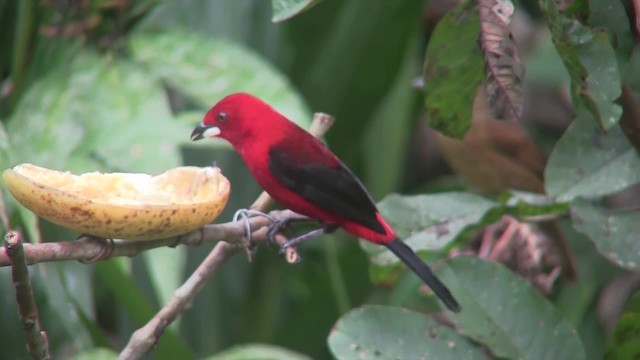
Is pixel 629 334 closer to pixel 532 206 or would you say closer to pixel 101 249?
pixel 532 206

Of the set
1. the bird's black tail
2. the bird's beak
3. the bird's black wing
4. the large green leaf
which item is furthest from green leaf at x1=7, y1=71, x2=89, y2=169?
the bird's black tail

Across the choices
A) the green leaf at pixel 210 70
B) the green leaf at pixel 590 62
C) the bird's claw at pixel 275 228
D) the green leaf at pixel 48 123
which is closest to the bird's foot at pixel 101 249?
the bird's claw at pixel 275 228

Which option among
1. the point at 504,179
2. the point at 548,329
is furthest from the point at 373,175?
the point at 548,329

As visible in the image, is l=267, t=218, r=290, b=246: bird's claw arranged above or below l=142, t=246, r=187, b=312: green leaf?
above

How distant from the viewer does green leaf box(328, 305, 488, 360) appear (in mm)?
1541

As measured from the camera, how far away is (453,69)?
5.25 ft

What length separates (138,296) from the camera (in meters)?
2.18

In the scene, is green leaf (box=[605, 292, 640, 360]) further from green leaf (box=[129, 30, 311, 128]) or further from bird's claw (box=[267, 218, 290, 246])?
green leaf (box=[129, 30, 311, 128])

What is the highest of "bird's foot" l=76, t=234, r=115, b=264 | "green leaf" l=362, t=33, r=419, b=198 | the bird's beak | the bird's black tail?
"bird's foot" l=76, t=234, r=115, b=264

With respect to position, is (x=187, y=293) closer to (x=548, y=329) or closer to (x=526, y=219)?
(x=548, y=329)

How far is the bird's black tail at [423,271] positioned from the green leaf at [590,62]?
0.40 m

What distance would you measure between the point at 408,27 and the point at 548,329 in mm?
1438

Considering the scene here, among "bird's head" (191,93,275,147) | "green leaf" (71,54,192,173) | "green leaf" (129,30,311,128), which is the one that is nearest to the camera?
"bird's head" (191,93,275,147)

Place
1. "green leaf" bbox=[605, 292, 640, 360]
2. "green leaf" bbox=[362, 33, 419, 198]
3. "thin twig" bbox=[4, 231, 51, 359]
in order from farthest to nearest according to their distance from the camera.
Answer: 1. "green leaf" bbox=[362, 33, 419, 198]
2. "green leaf" bbox=[605, 292, 640, 360]
3. "thin twig" bbox=[4, 231, 51, 359]
